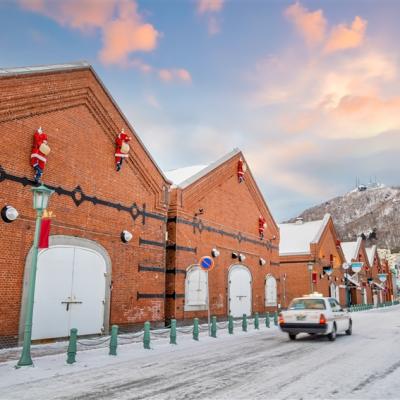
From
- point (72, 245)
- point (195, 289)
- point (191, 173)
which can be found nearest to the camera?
point (72, 245)

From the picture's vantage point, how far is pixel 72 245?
14.9 meters

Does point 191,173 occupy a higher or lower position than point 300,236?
higher

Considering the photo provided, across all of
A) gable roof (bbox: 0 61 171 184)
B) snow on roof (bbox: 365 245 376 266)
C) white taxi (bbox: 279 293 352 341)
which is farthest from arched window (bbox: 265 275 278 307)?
snow on roof (bbox: 365 245 376 266)

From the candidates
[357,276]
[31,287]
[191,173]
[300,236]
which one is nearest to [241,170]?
[191,173]

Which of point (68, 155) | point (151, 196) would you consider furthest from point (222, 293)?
point (68, 155)

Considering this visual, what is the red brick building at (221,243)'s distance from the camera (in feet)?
68.1

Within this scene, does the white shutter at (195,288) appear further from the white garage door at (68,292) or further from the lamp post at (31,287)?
the lamp post at (31,287)

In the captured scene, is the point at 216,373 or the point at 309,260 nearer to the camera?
the point at 216,373

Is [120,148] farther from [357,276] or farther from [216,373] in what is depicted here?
[357,276]

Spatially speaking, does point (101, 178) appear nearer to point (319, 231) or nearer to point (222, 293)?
point (222, 293)

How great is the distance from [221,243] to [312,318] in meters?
10.4

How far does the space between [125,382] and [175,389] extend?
1270 millimetres

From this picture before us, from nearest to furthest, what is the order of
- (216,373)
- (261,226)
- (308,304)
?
(216,373), (308,304), (261,226)

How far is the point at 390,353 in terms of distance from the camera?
11.8 metres
